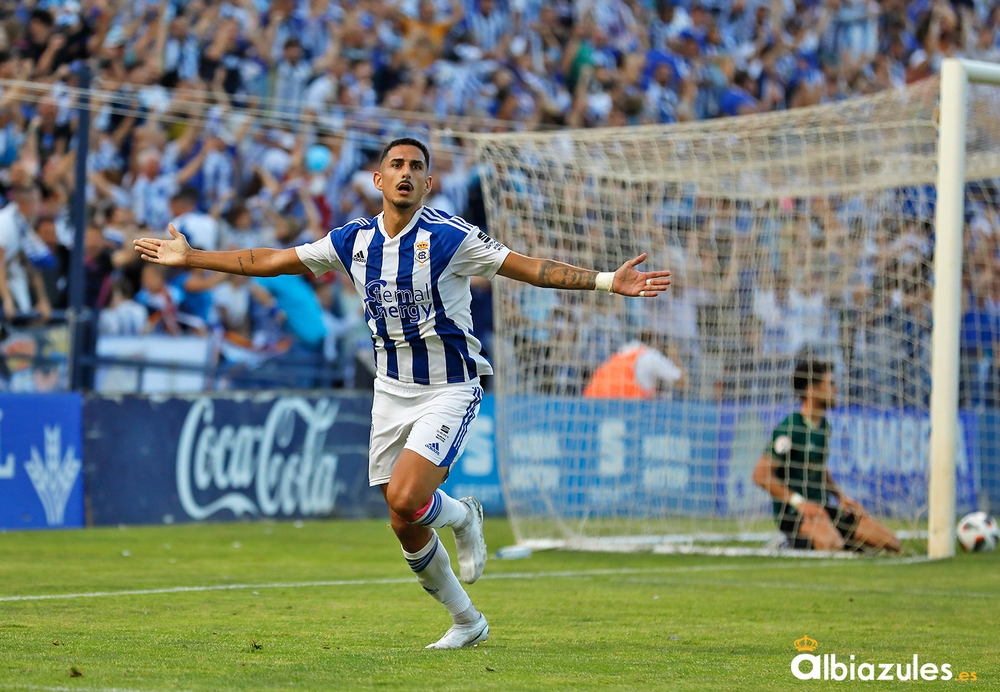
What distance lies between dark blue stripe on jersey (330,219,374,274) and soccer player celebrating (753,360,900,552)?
6271 mm

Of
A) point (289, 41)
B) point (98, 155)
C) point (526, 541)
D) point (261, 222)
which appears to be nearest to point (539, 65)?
point (289, 41)

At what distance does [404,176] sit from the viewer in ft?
20.6

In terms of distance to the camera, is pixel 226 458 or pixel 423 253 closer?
pixel 423 253

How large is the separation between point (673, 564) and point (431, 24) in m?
10.4

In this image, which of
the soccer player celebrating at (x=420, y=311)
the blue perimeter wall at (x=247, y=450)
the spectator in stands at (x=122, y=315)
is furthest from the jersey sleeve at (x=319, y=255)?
the spectator in stands at (x=122, y=315)

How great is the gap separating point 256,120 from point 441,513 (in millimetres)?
10055

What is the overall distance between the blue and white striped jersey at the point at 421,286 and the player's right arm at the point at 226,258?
26 centimetres

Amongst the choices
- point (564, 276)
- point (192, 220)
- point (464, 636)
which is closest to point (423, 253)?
point (564, 276)

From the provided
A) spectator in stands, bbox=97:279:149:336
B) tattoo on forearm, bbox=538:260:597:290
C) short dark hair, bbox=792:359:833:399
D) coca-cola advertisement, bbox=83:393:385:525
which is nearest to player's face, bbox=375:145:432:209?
tattoo on forearm, bbox=538:260:597:290

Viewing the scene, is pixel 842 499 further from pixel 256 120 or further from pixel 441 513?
pixel 256 120

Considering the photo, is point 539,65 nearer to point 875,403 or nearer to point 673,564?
point 875,403

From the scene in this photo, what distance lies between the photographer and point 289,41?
659 inches

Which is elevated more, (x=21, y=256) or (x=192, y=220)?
(x=192, y=220)

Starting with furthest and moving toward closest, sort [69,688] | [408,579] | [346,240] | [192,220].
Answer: [192,220]
[408,579]
[346,240]
[69,688]
